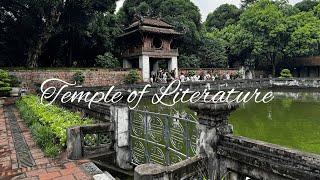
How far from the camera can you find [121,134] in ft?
22.3

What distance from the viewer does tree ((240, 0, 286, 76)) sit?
37.1m

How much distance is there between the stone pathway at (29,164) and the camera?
5.12 m

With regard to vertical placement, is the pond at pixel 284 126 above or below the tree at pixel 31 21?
below

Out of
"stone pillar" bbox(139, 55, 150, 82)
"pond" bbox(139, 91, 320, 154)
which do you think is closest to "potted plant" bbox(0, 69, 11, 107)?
"pond" bbox(139, 91, 320, 154)

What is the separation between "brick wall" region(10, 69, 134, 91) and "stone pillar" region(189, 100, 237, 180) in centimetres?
1900

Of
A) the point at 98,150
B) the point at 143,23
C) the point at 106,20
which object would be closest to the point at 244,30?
the point at 143,23

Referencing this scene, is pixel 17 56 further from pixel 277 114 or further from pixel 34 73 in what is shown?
pixel 277 114

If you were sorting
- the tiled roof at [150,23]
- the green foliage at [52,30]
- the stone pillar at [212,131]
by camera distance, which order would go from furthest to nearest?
the tiled roof at [150,23]
the green foliage at [52,30]
the stone pillar at [212,131]

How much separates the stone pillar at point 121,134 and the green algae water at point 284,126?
17.5ft

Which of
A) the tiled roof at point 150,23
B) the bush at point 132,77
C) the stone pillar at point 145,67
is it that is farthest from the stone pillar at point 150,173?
the tiled roof at point 150,23

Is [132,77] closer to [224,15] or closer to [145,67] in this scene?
[145,67]

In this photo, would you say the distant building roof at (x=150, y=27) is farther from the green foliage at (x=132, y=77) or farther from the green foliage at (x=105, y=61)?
the green foliage at (x=132, y=77)

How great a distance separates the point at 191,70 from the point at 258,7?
1461cm

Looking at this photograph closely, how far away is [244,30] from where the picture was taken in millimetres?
40750
